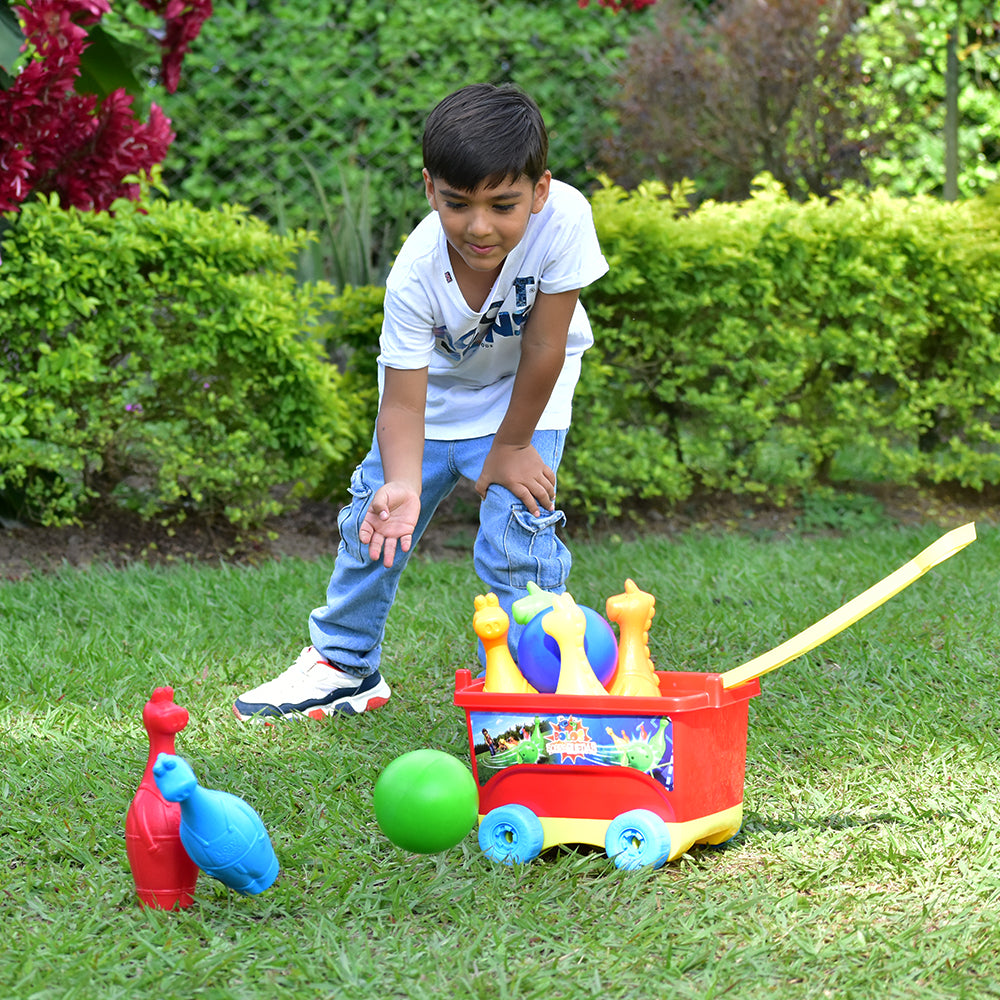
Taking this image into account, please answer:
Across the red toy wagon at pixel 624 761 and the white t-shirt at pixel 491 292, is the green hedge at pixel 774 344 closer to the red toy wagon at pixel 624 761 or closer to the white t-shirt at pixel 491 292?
the white t-shirt at pixel 491 292

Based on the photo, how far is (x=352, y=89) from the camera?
662 cm

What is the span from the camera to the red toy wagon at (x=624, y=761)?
190 cm

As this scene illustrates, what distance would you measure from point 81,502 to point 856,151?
13.9 feet

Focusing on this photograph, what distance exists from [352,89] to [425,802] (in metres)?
5.63

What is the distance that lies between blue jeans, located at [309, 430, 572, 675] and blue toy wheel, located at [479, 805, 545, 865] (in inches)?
25.9

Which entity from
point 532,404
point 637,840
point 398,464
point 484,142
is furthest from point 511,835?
point 484,142

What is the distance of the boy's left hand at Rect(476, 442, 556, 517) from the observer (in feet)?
8.32

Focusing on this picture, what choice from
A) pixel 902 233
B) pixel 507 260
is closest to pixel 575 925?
pixel 507 260

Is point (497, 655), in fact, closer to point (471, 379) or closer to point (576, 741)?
point (576, 741)

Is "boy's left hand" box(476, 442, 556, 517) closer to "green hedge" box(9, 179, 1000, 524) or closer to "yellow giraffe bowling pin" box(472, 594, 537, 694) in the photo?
"yellow giraffe bowling pin" box(472, 594, 537, 694)

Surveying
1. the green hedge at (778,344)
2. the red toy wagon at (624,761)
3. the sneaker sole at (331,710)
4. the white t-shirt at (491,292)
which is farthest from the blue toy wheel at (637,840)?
the green hedge at (778,344)

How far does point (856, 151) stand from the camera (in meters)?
6.13

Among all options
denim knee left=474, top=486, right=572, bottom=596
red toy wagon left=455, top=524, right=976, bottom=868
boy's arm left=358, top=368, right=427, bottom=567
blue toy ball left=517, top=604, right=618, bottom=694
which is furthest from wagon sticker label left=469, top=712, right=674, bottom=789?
denim knee left=474, top=486, right=572, bottom=596

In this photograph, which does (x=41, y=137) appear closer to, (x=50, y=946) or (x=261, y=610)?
(x=261, y=610)
